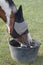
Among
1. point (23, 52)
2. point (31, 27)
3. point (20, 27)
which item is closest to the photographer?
point (20, 27)

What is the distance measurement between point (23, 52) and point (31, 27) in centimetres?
172

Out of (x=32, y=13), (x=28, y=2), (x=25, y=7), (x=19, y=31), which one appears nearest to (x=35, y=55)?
(x=19, y=31)

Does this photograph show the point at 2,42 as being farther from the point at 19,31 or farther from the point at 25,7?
the point at 25,7

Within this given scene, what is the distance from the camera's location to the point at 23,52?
3727mm

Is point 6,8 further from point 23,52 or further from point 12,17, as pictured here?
point 23,52

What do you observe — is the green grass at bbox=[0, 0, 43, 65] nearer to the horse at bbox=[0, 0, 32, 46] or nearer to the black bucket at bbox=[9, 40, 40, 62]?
the black bucket at bbox=[9, 40, 40, 62]

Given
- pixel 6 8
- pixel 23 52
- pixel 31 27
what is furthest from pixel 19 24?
pixel 31 27

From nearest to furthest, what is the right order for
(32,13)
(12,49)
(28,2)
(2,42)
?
(12,49), (2,42), (32,13), (28,2)

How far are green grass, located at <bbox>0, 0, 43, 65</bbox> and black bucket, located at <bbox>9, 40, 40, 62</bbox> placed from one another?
0.24 ft

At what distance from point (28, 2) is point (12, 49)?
155 inches

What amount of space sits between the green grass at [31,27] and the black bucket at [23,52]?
0.07 m

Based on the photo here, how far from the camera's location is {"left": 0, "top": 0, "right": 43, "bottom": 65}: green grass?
13.0 feet

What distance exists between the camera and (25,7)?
23.2 feet

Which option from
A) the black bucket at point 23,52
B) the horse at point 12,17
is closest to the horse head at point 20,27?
the horse at point 12,17
